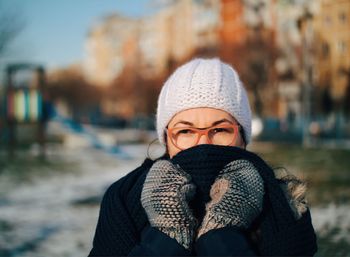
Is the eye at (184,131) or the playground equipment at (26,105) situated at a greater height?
the eye at (184,131)

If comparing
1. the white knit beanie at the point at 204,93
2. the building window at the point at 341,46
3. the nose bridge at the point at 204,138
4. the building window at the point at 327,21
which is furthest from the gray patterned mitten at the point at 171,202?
the building window at the point at 327,21

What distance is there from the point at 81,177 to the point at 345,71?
71.8 ft

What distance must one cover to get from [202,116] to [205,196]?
296 millimetres

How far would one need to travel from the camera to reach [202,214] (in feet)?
4.21

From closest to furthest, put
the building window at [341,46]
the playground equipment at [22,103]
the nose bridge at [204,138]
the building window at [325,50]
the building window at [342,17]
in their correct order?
the nose bridge at [204,138] < the playground equipment at [22,103] < the building window at [341,46] < the building window at [342,17] < the building window at [325,50]

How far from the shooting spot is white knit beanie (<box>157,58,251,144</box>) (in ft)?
4.92

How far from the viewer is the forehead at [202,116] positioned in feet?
4.85

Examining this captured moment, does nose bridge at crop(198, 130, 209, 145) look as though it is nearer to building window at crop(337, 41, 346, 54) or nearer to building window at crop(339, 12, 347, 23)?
building window at crop(337, 41, 346, 54)

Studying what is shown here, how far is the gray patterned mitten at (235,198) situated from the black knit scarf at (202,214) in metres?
0.03

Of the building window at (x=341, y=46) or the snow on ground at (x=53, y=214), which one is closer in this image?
the snow on ground at (x=53, y=214)

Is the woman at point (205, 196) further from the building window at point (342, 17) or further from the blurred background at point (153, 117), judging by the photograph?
the building window at point (342, 17)

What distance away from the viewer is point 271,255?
1276 mm

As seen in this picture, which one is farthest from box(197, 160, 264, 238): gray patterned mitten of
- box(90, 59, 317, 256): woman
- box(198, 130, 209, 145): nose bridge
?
box(198, 130, 209, 145): nose bridge

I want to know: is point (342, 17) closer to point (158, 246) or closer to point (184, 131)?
point (184, 131)
